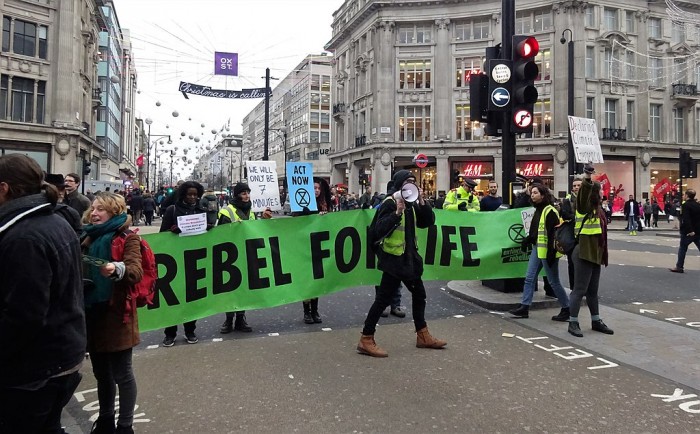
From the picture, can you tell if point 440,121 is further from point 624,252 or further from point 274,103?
point 274,103

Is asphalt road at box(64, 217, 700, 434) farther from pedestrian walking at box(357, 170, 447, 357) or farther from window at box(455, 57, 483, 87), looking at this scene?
window at box(455, 57, 483, 87)

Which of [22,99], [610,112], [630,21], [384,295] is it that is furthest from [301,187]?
[630,21]

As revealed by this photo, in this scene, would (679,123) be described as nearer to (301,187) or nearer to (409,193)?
(301,187)

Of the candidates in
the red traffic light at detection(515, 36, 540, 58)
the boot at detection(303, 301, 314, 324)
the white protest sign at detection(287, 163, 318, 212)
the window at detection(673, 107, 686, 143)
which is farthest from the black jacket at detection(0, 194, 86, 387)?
the window at detection(673, 107, 686, 143)

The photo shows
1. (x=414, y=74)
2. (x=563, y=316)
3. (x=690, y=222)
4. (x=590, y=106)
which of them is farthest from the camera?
(x=414, y=74)

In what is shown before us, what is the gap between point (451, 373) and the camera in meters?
4.77

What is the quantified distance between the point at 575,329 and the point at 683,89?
4557 cm

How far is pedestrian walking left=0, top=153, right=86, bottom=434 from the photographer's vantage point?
→ 215 cm

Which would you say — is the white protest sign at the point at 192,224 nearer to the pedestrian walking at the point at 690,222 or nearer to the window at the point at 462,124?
the pedestrian walking at the point at 690,222

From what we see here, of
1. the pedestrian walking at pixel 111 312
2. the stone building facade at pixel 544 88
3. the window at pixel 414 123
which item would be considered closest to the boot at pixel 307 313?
the pedestrian walking at pixel 111 312

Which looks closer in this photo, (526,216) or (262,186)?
(262,186)

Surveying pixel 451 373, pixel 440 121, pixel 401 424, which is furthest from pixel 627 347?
pixel 440 121

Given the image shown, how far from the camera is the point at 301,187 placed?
23.9 feet

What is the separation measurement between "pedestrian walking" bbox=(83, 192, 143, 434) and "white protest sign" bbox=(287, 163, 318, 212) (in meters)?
3.82
